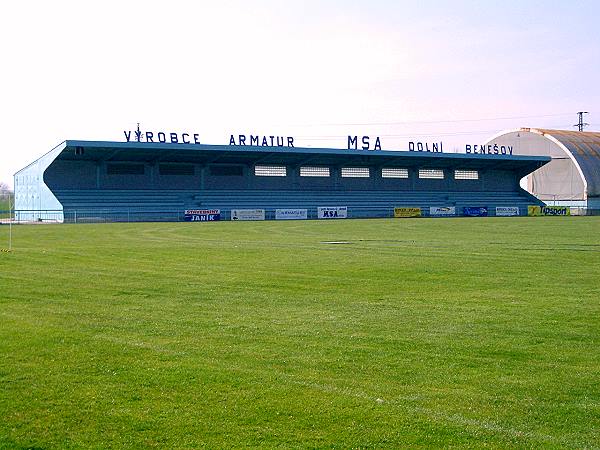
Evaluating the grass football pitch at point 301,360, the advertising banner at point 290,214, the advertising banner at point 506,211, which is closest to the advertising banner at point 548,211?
the advertising banner at point 506,211

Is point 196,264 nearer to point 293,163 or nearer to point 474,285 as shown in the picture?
point 474,285

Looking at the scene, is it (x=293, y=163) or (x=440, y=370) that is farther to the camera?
(x=293, y=163)

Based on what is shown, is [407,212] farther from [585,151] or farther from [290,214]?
[585,151]

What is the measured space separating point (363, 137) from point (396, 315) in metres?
81.3

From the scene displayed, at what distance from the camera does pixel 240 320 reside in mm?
13383

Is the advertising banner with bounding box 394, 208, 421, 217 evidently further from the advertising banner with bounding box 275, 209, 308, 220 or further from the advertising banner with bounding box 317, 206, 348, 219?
the advertising banner with bounding box 275, 209, 308, 220

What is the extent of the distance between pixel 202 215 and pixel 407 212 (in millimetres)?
25409

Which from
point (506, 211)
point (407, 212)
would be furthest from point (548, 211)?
point (407, 212)

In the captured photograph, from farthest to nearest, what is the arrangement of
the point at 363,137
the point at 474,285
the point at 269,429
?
the point at 363,137, the point at 474,285, the point at 269,429

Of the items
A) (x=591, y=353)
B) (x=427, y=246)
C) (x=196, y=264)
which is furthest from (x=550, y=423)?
(x=427, y=246)

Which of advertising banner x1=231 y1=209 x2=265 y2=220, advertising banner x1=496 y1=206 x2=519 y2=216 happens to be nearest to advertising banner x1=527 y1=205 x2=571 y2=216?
advertising banner x1=496 y1=206 x2=519 y2=216

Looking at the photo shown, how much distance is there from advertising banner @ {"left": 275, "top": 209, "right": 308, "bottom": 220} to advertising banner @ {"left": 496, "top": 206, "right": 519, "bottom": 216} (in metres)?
26.7

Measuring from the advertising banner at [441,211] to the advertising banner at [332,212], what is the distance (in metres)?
12.2

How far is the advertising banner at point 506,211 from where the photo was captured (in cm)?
9738
